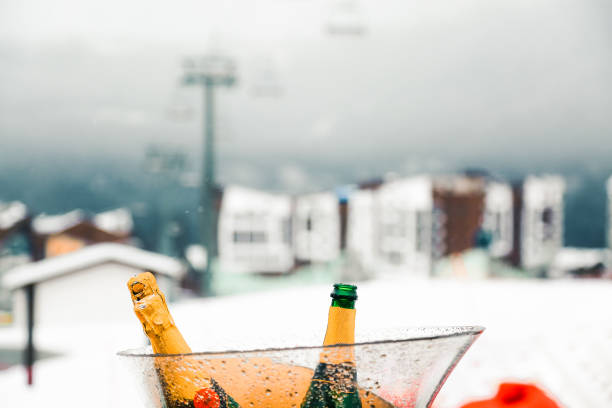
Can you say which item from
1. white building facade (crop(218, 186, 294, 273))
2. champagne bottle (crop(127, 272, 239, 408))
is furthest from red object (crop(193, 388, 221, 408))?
white building facade (crop(218, 186, 294, 273))

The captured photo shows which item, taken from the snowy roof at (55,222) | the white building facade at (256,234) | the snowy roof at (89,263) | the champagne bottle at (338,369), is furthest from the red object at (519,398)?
the snowy roof at (55,222)

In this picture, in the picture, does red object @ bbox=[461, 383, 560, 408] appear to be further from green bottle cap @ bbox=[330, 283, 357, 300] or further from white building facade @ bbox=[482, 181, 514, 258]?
white building facade @ bbox=[482, 181, 514, 258]

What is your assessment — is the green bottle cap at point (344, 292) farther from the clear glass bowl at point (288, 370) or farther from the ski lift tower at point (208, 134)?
the ski lift tower at point (208, 134)

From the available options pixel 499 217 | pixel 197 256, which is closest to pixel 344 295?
pixel 197 256

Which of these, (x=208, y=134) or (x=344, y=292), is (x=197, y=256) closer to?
(x=208, y=134)

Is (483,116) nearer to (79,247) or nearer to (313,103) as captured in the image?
(313,103)
